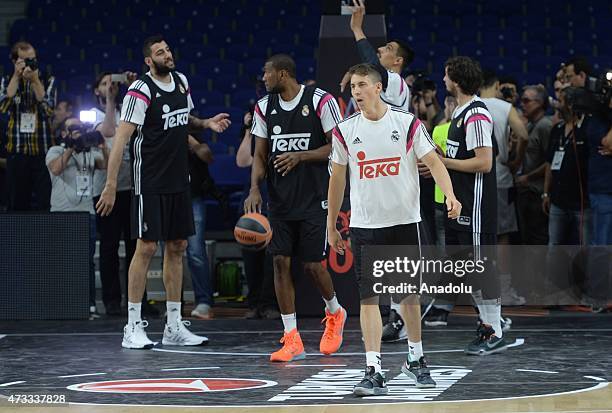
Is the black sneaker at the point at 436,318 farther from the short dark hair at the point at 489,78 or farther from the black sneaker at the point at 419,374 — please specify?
the black sneaker at the point at 419,374

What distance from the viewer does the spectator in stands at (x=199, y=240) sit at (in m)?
10.3

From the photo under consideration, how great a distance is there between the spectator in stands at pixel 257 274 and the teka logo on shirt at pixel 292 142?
2151 millimetres

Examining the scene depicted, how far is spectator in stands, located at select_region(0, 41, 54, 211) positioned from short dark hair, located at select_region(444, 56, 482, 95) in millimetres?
4429

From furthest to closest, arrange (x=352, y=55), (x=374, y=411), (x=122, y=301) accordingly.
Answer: (x=122, y=301) → (x=352, y=55) → (x=374, y=411)

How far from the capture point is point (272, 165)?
820 centimetres

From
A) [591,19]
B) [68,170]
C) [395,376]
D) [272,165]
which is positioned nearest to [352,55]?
[272,165]

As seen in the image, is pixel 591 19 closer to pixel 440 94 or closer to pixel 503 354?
pixel 440 94

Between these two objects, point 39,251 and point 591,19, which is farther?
point 591,19

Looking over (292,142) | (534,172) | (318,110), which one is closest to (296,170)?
(292,142)

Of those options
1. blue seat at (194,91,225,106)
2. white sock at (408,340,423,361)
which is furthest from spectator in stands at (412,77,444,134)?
blue seat at (194,91,225,106)

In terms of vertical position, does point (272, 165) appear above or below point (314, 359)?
above

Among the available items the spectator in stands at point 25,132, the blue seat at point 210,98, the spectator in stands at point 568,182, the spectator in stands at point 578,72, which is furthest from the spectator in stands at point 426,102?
the blue seat at point 210,98

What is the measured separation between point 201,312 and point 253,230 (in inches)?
79.1

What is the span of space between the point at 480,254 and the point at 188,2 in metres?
10.9
